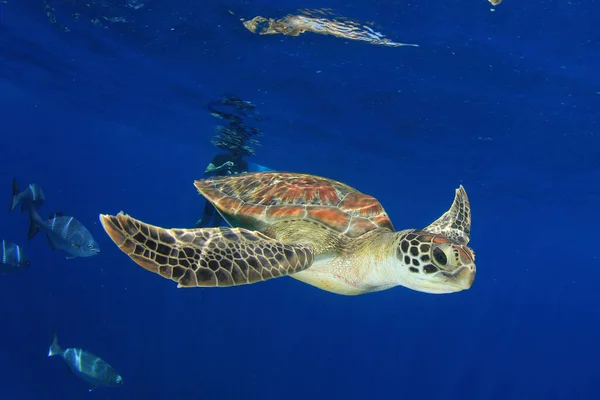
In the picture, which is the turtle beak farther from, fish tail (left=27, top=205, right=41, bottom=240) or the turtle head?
fish tail (left=27, top=205, right=41, bottom=240)

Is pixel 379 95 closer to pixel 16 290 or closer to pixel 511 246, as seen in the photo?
pixel 16 290

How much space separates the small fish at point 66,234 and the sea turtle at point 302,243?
2892mm

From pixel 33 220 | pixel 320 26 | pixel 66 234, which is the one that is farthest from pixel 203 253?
pixel 320 26

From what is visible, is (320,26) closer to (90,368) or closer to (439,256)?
(439,256)

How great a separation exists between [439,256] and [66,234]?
6.53m

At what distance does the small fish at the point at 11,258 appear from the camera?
7043 millimetres

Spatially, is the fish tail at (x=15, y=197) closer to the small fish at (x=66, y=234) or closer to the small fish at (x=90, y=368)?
the small fish at (x=66, y=234)

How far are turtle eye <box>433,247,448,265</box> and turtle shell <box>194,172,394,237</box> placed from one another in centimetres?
138

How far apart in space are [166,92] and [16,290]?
15.4 m

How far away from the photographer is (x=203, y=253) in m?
2.88

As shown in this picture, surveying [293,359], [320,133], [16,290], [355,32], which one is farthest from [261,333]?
[355,32]

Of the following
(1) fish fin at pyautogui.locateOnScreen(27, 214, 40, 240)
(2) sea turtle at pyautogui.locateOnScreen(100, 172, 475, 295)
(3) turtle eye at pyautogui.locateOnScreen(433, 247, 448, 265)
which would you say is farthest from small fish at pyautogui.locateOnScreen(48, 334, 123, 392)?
(3) turtle eye at pyautogui.locateOnScreen(433, 247, 448, 265)

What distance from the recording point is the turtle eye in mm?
3014

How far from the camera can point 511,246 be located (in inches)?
1762
